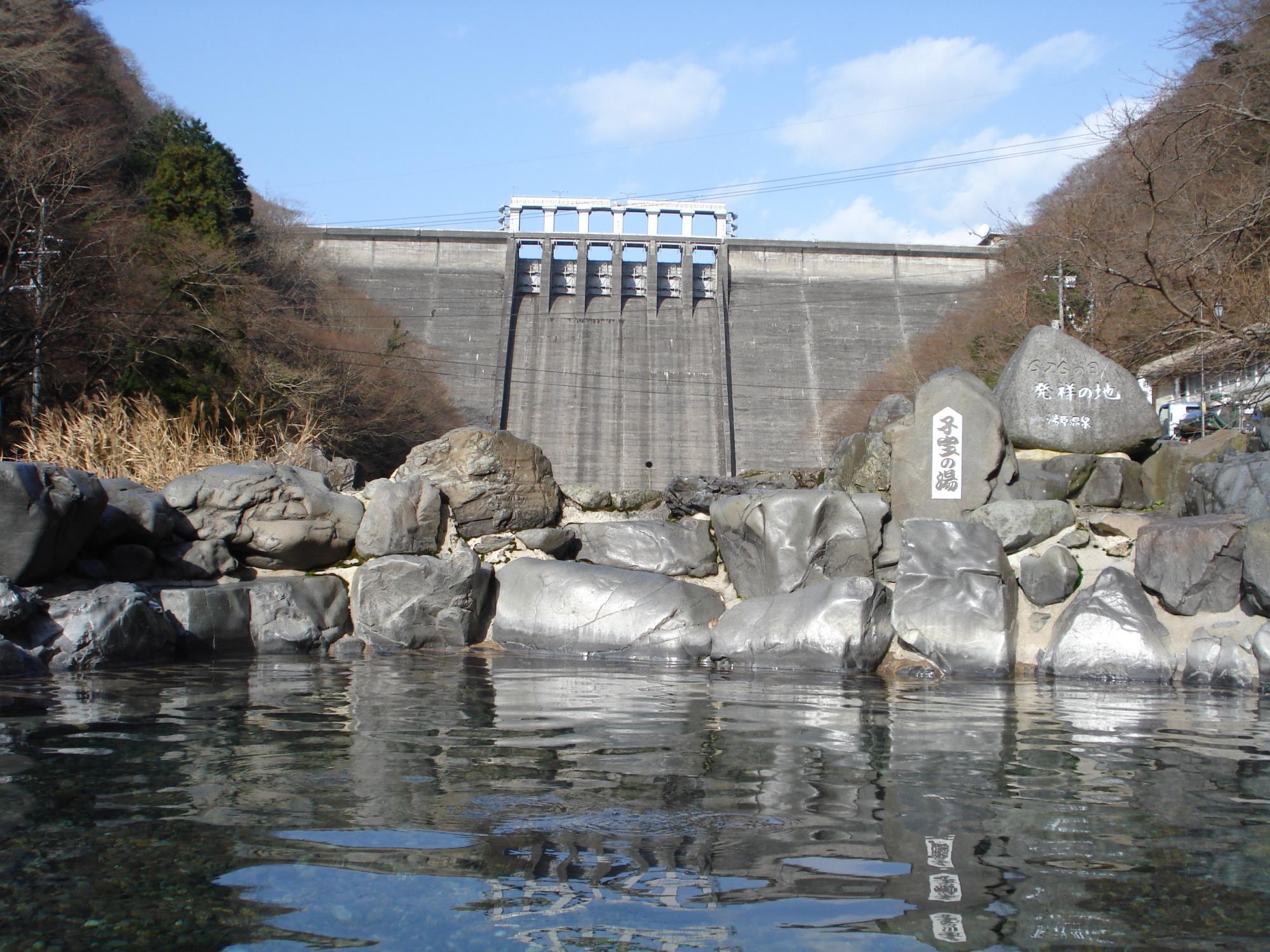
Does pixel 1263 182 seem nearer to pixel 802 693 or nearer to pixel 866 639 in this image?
pixel 866 639

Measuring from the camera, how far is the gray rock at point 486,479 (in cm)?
1210

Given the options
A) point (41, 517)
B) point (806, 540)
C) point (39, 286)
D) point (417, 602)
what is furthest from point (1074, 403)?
point (39, 286)

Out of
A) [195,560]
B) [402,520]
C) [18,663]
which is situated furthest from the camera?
[402,520]

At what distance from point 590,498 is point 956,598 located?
5.14 metres

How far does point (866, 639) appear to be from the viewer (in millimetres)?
9133

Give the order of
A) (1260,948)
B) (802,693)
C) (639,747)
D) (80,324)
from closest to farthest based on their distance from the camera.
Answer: (1260,948), (639,747), (802,693), (80,324)

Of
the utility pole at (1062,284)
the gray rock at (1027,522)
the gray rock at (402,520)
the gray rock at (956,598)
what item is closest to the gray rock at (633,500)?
the gray rock at (402,520)

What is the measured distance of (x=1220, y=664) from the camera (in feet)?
27.9

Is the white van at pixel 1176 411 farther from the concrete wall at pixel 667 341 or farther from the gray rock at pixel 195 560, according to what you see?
the gray rock at pixel 195 560

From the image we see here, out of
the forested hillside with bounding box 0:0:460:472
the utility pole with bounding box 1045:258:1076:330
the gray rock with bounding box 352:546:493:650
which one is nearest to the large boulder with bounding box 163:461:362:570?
the gray rock with bounding box 352:546:493:650

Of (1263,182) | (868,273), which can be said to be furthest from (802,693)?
(868,273)

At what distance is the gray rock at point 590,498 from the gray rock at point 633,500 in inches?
5.3

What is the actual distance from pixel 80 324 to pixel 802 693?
59.7ft

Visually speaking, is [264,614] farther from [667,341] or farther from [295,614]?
[667,341]
